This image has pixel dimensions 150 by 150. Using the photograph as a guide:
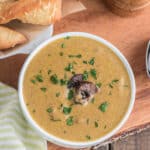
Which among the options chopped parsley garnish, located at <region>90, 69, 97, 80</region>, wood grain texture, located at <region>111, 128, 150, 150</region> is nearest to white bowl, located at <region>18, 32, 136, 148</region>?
chopped parsley garnish, located at <region>90, 69, 97, 80</region>

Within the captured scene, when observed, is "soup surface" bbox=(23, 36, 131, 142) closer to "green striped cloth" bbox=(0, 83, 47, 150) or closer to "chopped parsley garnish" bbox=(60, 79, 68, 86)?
"chopped parsley garnish" bbox=(60, 79, 68, 86)

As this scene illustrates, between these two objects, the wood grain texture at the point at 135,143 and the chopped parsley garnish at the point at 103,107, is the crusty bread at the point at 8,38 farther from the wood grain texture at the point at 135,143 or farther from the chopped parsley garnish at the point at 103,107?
the wood grain texture at the point at 135,143

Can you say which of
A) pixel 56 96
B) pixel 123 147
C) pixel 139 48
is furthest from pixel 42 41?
pixel 123 147

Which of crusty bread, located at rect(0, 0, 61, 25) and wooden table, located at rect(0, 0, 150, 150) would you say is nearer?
crusty bread, located at rect(0, 0, 61, 25)

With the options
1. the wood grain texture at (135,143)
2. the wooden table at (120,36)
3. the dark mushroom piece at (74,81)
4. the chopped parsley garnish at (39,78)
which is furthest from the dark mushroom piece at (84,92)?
the wood grain texture at (135,143)

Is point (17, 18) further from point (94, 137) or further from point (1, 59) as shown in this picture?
point (94, 137)

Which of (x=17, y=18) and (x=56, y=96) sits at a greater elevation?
(x=17, y=18)

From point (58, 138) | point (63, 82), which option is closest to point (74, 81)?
point (63, 82)
